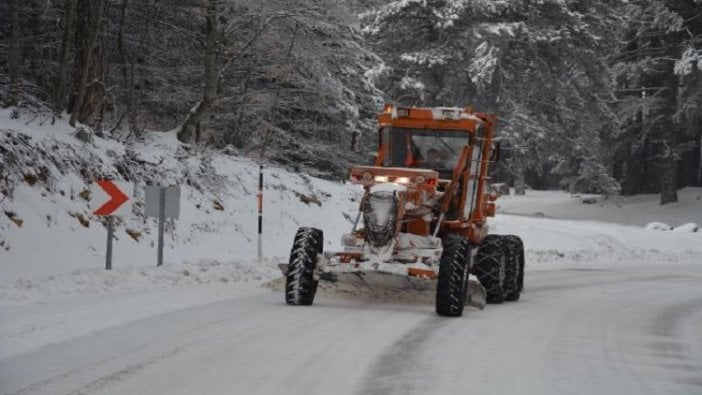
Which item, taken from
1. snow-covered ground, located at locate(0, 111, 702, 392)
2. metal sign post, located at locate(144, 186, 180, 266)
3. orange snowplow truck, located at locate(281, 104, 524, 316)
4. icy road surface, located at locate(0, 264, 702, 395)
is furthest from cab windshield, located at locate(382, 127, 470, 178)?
metal sign post, located at locate(144, 186, 180, 266)

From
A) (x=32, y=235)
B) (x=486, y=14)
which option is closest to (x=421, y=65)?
(x=486, y=14)

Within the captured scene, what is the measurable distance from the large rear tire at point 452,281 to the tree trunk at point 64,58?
28.7 ft

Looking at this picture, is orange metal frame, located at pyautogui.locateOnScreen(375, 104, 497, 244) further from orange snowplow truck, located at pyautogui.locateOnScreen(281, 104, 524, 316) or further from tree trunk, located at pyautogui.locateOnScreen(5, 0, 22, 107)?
tree trunk, located at pyautogui.locateOnScreen(5, 0, 22, 107)

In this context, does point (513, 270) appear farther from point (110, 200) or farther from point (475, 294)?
point (110, 200)

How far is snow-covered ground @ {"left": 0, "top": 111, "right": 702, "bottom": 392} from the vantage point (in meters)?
9.43

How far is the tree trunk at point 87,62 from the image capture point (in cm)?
1581

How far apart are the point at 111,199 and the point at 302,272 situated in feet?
10.8

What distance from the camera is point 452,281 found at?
9.56 m

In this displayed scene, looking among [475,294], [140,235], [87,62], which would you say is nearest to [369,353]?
[475,294]

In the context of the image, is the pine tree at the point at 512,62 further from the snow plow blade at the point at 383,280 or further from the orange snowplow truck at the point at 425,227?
the snow plow blade at the point at 383,280

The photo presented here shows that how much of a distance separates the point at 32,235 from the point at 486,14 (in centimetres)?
2067

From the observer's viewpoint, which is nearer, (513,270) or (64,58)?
(513,270)

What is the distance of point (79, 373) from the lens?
6.27m

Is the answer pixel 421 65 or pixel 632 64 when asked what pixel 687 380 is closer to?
pixel 421 65
